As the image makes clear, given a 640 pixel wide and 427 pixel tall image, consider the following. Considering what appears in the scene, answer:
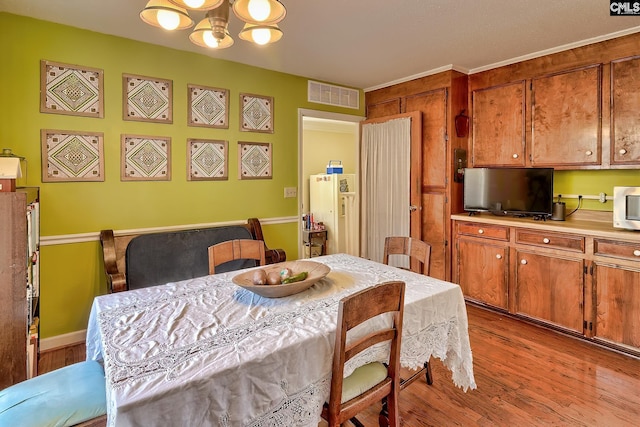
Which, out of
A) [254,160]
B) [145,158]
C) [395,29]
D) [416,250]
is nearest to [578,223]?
[416,250]

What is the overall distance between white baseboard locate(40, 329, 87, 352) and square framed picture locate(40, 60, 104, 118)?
5.83 feet

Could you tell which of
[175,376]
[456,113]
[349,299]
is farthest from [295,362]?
[456,113]

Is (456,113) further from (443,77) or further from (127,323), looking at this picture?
(127,323)

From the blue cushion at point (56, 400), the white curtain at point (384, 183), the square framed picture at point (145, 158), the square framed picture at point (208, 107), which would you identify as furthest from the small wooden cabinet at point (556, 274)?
the blue cushion at point (56, 400)

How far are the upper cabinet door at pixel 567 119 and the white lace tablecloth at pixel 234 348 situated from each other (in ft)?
7.24

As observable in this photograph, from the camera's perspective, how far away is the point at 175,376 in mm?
1080

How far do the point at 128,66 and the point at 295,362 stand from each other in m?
2.95

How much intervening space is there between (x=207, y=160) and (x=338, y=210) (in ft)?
8.50

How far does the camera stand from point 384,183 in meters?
4.45

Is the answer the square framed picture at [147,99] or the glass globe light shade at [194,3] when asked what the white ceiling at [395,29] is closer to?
the square framed picture at [147,99]

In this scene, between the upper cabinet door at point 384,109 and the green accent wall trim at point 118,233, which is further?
the upper cabinet door at point 384,109

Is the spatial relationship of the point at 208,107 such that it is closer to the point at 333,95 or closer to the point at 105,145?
the point at 105,145

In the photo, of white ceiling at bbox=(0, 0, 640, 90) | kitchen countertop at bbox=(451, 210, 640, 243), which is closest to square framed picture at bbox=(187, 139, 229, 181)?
white ceiling at bbox=(0, 0, 640, 90)

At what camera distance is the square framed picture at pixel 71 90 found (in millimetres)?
2709
